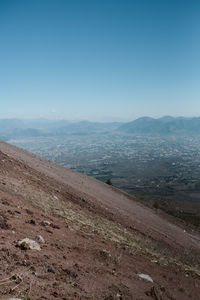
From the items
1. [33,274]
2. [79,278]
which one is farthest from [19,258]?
[79,278]

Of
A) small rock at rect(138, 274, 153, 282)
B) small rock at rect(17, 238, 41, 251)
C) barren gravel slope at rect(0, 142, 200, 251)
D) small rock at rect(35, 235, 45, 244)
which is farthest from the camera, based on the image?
barren gravel slope at rect(0, 142, 200, 251)

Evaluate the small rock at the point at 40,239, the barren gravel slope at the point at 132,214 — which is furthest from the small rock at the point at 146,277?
the barren gravel slope at the point at 132,214

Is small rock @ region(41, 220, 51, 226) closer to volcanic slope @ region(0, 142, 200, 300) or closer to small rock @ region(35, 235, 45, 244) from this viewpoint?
volcanic slope @ region(0, 142, 200, 300)

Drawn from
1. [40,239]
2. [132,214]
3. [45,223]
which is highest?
[40,239]

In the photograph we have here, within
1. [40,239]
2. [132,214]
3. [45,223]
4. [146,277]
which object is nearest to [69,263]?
[40,239]

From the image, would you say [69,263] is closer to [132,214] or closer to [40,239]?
[40,239]

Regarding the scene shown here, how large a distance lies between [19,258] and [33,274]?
2.75 feet

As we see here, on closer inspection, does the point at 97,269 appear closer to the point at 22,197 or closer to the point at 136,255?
the point at 136,255

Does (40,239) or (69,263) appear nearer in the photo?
(69,263)

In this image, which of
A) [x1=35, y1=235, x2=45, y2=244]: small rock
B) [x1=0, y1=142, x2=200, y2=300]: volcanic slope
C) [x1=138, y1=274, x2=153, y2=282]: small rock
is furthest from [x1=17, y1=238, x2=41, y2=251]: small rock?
[x1=138, y1=274, x2=153, y2=282]: small rock

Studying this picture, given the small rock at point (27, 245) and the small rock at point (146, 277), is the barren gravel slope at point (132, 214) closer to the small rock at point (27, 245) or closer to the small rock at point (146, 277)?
the small rock at point (146, 277)

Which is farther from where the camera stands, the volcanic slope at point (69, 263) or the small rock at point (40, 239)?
the small rock at point (40, 239)

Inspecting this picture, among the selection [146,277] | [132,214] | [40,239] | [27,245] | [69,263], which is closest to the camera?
[27,245]

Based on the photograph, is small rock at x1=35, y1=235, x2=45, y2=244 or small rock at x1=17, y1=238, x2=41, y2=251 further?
small rock at x1=35, y1=235, x2=45, y2=244
